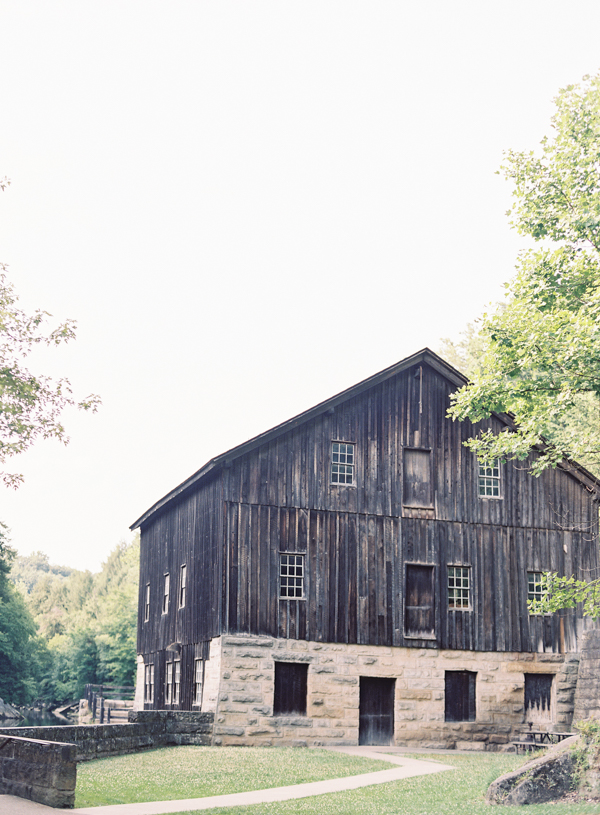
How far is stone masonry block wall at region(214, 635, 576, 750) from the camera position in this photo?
25578 millimetres

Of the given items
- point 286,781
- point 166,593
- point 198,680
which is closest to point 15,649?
point 166,593

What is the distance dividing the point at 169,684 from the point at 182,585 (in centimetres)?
353

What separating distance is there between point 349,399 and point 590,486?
27.0ft

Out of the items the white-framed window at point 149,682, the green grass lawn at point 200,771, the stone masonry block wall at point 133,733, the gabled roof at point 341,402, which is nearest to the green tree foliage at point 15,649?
the white-framed window at point 149,682

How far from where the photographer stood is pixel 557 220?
21.9 meters

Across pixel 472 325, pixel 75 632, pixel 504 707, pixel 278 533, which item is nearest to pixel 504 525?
pixel 504 707

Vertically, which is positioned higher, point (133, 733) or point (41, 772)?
point (41, 772)

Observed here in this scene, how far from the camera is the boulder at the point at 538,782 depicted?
13344 mm

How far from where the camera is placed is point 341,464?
27.9 metres

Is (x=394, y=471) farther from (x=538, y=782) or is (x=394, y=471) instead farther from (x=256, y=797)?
(x=538, y=782)

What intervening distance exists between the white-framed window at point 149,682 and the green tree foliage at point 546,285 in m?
18.1

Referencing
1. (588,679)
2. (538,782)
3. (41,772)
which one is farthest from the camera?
(588,679)

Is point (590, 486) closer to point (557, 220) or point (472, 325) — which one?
point (557, 220)

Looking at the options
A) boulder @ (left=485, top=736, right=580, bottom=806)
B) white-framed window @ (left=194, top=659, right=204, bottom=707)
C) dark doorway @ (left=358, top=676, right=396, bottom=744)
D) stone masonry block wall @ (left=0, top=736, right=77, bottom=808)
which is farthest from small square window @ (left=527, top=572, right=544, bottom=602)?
stone masonry block wall @ (left=0, top=736, right=77, bottom=808)
